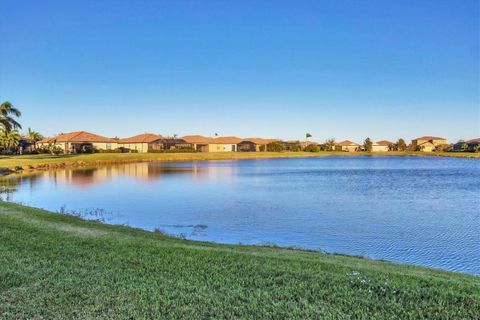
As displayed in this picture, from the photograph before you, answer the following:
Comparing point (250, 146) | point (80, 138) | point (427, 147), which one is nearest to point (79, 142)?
point (80, 138)

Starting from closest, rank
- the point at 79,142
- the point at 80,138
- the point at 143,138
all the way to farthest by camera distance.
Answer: the point at 79,142 → the point at 80,138 → the point at 143,138

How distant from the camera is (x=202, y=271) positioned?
712 cm

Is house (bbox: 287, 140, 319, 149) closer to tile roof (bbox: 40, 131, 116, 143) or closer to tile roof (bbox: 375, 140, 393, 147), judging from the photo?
tile roof (bbox: 375, 140, 393, 147)

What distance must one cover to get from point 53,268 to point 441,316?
616cm

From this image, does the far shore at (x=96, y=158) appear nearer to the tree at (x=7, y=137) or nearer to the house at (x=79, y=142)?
the tree at (x=7, y=137)

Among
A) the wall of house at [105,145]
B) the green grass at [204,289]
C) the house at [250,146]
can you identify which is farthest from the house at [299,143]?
the green grass at [204,289]

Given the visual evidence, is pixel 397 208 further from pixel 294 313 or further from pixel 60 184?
pixel 60 184

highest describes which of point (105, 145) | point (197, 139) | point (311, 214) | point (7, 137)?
point (197, 139)

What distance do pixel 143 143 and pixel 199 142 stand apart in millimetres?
19063

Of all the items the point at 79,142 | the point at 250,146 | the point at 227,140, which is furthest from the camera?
the point at 250,146

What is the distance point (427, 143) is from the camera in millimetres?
176375

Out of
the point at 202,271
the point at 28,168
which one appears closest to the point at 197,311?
the point at 202,271

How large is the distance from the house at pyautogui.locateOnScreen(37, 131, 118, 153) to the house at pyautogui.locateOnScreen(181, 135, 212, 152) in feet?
90.6

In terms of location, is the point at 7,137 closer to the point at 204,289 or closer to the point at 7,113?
the point at 7,113
